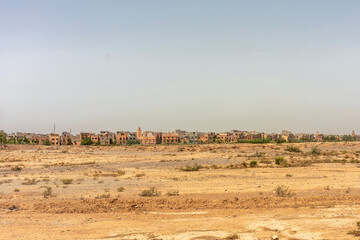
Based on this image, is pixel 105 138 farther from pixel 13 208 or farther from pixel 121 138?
pixel 13 208

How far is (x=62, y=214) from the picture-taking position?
17203mm

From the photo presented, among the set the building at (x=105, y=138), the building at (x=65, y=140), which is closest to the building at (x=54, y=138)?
the building at (x=65, y=140)

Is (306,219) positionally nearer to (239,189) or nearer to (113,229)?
(113,229)

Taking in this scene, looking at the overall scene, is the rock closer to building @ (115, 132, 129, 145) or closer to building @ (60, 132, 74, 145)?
building @ (60, 132, 74, 145)

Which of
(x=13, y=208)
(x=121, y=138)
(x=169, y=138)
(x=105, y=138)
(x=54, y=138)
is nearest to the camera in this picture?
(x=13, y=208)

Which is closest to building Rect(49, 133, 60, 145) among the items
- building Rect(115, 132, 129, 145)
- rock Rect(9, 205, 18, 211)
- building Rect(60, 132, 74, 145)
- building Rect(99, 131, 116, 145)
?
building Rect(60, 132, 74, 145)

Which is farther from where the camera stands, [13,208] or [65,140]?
[65,140]

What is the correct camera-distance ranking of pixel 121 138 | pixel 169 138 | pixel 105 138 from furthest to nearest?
pixel 169 138, pixel 105 138, pixel 121 138

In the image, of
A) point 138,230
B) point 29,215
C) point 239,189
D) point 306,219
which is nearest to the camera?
point 138,230

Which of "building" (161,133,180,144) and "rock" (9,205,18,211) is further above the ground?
"building" (161,133,180,144)

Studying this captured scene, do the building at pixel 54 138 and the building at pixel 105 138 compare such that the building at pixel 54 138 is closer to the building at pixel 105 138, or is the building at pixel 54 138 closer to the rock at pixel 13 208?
the building at pixel 105 138

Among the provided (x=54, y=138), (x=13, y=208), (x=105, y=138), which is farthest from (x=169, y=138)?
(x=13, y=208)

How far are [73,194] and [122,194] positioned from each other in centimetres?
315

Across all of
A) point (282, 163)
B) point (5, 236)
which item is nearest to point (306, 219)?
point (5, 236)
